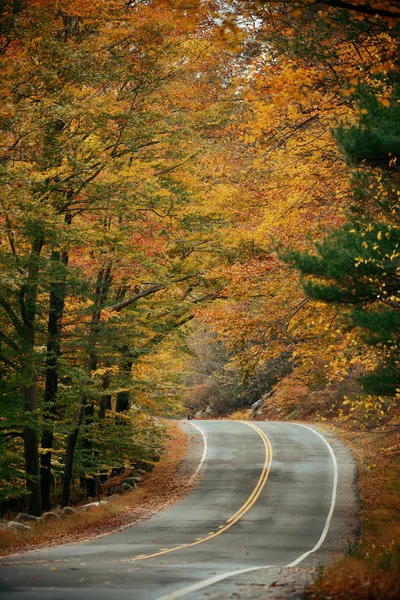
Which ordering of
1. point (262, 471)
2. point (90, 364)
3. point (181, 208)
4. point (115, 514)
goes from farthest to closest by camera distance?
point (262, 471), point (90, 364), point (181, 208), point (115, 514)

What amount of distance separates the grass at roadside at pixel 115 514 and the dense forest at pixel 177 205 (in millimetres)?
1553

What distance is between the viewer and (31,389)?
20812mm

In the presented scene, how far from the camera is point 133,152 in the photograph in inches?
805

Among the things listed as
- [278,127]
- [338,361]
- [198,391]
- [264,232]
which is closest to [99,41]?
[278,127]

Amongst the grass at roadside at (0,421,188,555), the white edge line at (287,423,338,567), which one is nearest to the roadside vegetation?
the white edge line at (287,423,338,567)

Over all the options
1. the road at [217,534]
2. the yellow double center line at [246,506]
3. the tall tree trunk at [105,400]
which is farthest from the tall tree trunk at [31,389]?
the yellow double center line at [246,506]

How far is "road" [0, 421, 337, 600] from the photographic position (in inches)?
305

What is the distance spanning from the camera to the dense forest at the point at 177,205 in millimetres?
13148

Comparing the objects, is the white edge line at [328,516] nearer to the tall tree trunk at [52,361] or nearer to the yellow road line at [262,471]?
the yellow road line at [262,471]

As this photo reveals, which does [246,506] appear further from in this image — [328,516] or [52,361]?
[52,361]

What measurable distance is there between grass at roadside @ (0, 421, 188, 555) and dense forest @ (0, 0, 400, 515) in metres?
1.55

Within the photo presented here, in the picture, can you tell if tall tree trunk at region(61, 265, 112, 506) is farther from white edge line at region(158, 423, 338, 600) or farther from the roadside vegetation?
white edge line at region(158, 423, 338, 600)

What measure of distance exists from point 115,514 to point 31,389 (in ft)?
15.8

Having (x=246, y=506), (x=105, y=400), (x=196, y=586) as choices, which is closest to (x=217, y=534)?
(x=246, y=506)
